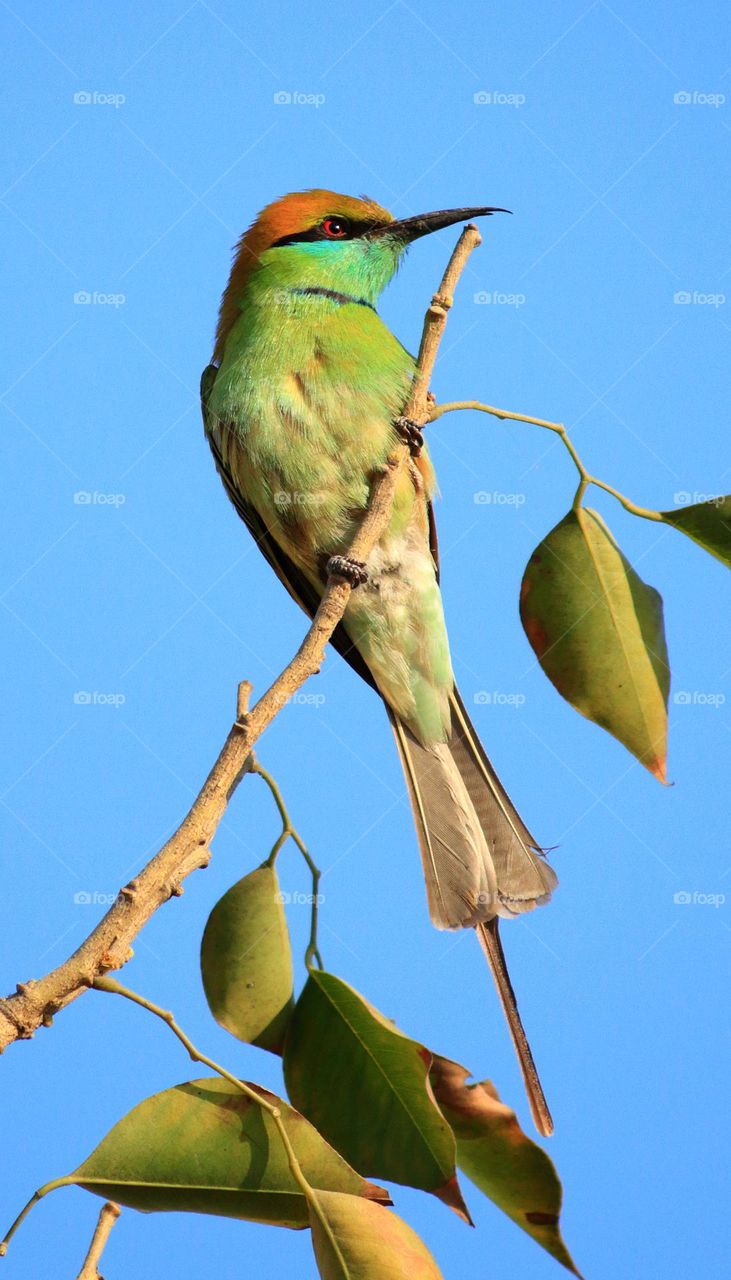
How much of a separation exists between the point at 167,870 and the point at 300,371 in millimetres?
1764

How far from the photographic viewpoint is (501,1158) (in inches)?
Result: 67.2

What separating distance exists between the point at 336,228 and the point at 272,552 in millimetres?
929

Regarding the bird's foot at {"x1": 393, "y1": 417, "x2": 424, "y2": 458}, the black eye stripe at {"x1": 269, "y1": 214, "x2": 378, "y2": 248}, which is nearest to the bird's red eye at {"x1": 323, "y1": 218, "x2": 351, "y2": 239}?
the black eye stripe at {"x1": 269, "y1": 214, "x2": 378, "y2": 248}

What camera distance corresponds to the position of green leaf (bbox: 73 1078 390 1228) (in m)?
1.61

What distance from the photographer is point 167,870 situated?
1.63m

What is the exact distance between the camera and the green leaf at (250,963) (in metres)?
1.93

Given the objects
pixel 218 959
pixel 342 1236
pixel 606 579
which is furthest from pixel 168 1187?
pixel 606 579

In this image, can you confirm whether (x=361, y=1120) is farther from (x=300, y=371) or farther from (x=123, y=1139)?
(x=300, y=371)

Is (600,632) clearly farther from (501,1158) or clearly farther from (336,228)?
(336,228)

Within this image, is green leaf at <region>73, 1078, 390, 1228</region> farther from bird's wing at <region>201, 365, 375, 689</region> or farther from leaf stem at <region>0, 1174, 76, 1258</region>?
bird's wing at <region>201, 365, 375, 689</region>

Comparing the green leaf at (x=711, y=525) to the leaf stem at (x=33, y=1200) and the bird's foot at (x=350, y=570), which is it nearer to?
the bird's foot at (x=350, y=570)

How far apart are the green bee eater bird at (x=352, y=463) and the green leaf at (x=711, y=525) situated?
927 mm

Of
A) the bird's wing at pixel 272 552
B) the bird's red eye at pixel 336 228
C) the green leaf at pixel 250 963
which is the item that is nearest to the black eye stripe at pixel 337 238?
the bird's red eye at pixel 336 228

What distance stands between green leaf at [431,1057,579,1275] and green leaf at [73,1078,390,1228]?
0.19 metres
